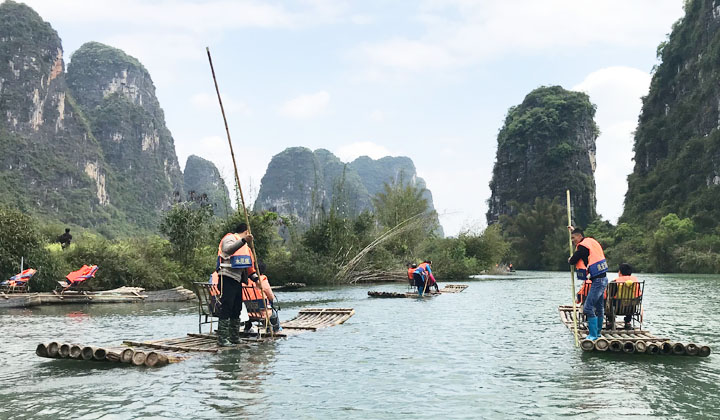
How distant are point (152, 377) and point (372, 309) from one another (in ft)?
39.7

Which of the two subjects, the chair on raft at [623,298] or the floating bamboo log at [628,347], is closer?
the floating bamboo log at [628,347]

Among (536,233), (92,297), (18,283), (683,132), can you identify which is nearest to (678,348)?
(92,297)

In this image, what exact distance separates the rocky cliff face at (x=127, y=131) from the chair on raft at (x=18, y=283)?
4192 inches

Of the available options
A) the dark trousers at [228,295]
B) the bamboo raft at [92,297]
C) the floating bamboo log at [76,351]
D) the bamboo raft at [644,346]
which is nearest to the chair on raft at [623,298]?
the bamboo raft at [644,346]

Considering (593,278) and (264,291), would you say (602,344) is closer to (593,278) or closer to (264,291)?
(593,278)

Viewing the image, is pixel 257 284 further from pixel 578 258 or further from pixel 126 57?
pixel 126 57

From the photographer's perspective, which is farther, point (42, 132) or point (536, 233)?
point (42, 132)

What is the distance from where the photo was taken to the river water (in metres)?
6.81

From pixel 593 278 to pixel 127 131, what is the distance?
140987 millimetres

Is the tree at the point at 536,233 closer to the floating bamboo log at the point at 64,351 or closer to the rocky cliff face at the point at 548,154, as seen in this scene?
the rocky cliff face at the point at 548,154

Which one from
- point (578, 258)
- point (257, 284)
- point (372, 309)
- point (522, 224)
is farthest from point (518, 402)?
point (522, 224)

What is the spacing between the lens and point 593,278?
10477 millimetres

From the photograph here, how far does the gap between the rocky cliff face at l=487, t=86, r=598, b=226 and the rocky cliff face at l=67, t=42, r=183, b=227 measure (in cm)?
6659

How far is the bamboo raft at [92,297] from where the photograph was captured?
1975 cm
